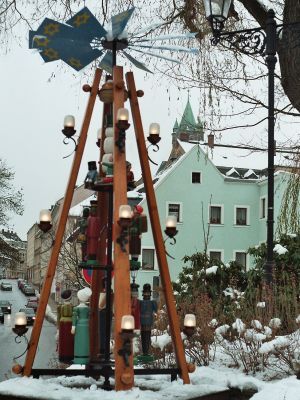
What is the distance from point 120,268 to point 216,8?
381cm

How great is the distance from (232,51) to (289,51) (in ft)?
4.48

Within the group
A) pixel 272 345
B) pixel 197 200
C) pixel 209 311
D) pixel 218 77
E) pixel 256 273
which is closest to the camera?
pixel 272 345

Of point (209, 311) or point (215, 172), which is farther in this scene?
point (215, 172)

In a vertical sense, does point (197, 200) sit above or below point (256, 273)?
above

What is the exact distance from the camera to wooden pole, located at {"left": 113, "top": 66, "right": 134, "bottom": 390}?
13.4 ft

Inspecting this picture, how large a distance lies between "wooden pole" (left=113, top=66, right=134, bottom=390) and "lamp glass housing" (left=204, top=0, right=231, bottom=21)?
8.39 feet

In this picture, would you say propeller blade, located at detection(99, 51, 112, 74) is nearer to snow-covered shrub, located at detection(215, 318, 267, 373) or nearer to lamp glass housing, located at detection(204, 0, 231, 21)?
lamp glass housing, located at detection(204, 0, 231, 21)

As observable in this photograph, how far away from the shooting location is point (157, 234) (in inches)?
188

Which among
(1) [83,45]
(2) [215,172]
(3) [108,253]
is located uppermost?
(2) [215,172]

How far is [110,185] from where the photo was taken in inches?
190

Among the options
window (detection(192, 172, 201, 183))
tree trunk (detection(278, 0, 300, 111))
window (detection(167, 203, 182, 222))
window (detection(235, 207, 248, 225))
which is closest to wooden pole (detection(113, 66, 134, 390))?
tree trunk (detection(278, 0, 300, 111))

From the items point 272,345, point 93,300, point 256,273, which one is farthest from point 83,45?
point 256,273

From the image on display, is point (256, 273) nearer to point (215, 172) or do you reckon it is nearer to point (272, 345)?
point (272, 345)

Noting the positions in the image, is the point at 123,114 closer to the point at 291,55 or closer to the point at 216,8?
the point at 216,8
